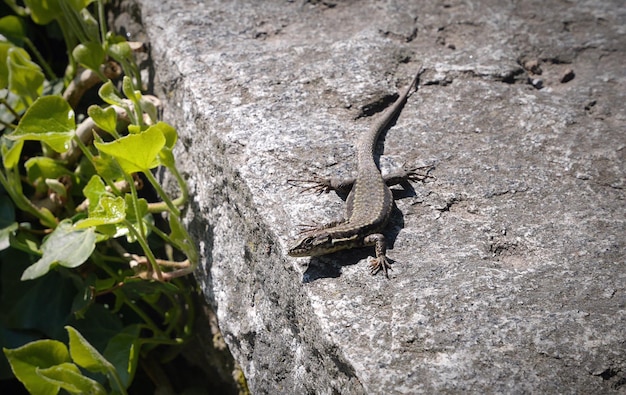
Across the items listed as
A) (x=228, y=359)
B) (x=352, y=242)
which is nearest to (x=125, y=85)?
(x=352, y=242)

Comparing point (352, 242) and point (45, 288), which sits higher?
point (352, 242)

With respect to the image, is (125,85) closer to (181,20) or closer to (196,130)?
(196,130)

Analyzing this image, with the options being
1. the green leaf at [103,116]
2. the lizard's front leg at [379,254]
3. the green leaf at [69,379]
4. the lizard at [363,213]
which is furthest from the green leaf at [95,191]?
the lizard's front leg at [379,254]

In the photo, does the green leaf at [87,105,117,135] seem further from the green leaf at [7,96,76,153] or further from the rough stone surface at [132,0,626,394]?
the rough stone surface at [132,0,626,394]

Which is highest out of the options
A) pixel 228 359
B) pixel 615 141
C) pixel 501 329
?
pixel 501 329

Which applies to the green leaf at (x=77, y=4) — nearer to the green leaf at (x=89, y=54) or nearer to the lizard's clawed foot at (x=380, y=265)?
the green leaf at (x=89, y=54)

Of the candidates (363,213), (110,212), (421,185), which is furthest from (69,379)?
(421,185)
